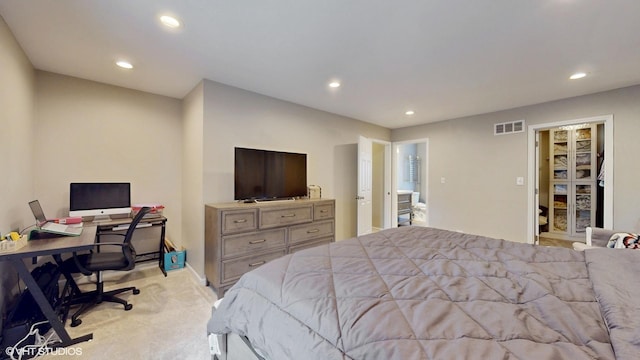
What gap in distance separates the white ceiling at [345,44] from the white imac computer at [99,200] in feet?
4.31

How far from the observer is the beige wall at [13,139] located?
1885 mm

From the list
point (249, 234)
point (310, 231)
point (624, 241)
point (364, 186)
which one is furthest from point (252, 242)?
point (624, 241)

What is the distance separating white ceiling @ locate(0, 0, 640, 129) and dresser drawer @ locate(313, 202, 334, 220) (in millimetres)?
1586

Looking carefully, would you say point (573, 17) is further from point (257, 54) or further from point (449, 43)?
point (257, 54)

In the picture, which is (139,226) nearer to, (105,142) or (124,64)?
(105,142)

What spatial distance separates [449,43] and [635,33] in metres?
1.42

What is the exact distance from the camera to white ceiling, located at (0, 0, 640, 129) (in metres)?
1.73

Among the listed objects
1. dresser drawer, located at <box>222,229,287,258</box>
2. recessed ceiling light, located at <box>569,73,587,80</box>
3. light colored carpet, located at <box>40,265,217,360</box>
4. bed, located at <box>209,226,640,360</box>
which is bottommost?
light colored carpet, located at <box>40,265,217,360</box>

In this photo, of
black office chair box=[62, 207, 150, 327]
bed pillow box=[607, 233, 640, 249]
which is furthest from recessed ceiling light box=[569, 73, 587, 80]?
black office chair box=[62, 207, 150, 327]

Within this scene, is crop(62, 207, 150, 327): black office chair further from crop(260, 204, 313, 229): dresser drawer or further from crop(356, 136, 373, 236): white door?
crop(356, 136, 373, 236): white door

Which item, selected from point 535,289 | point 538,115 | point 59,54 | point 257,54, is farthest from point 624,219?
point 59,54

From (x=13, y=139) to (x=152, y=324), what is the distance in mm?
1978

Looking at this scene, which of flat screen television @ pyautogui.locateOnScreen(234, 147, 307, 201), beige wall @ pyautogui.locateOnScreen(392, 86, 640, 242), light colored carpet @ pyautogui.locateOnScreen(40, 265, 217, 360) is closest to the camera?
light colored carpet @ pyautogui.locateOnScreen(40, 265, 217, 360)

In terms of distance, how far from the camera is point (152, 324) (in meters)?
2.13
